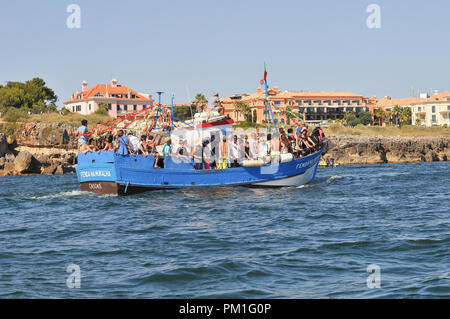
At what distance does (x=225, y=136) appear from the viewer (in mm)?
24453

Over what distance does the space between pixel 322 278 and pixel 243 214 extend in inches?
310

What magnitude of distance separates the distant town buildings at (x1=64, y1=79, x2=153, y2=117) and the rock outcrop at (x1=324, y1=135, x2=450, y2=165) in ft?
127

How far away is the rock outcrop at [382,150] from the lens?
8100 cm

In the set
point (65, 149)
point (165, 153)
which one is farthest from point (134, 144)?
point (65, 149)

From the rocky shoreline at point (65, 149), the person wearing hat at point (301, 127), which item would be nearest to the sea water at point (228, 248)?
the person wearing hat at point (301, 127)

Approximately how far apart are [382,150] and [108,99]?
162ft

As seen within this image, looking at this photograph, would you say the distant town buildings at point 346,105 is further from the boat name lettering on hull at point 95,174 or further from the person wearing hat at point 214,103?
the boat name lettering on hull at point 95,174

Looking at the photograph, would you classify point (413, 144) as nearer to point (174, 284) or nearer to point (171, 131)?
point (171, 131)

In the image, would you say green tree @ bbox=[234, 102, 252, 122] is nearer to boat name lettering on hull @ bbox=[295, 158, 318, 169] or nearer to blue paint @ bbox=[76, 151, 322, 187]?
boat name lettering on hull @ bbox=[295, 158, 318, 169]

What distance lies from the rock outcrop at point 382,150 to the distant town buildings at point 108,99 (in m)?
38.8

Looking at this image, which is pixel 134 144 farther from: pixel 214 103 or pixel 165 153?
pixel 214 103

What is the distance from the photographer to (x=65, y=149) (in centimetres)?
7175

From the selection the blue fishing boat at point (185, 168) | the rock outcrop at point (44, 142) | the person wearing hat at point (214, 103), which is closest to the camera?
the blue fishing boat at point (185, 168)
